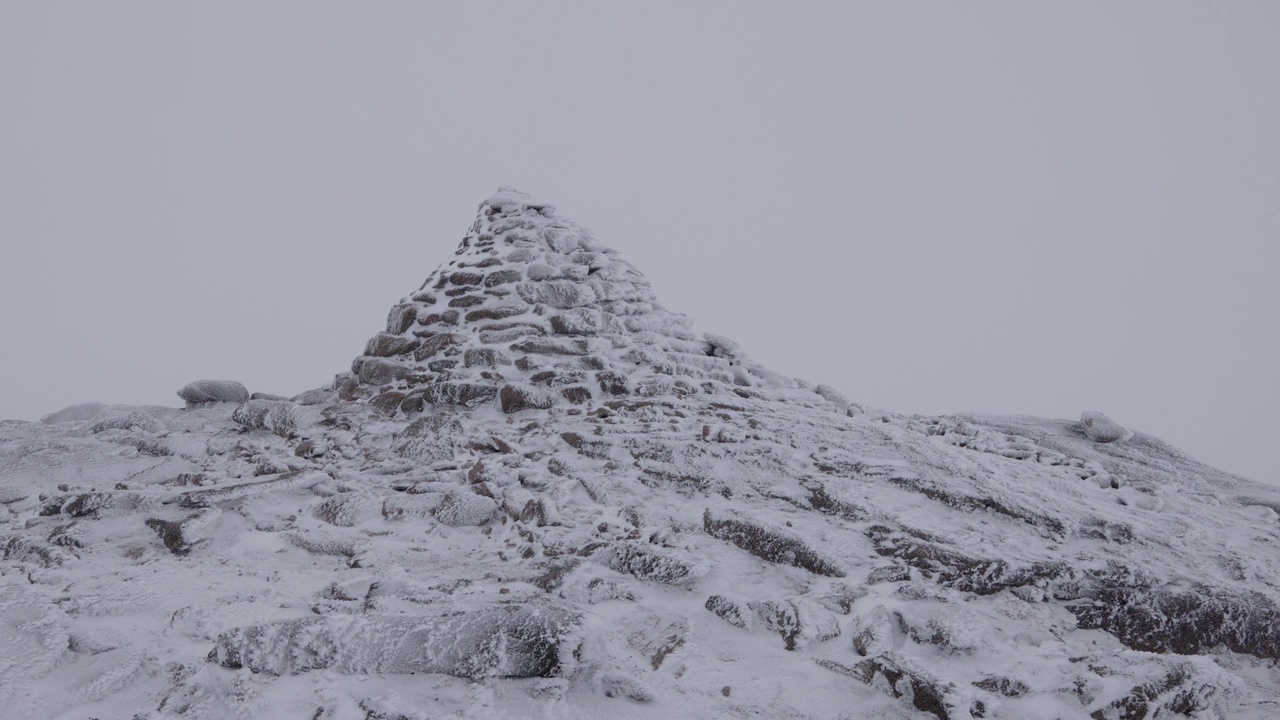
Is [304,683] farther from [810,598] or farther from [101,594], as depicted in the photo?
[810,598]

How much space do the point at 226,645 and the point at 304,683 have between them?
1.58 feet

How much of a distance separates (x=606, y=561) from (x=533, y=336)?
4.95 meters

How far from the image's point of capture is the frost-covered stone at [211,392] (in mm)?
9344

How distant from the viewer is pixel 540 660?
3.09 metres

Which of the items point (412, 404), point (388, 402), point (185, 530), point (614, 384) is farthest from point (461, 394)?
point (185, 530)

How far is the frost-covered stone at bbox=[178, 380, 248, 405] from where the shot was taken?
368 inches

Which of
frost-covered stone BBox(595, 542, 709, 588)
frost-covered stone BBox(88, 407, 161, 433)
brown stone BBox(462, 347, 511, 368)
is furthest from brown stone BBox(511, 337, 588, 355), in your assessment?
frost-covered stone BBox(595, 542, 709, 588)

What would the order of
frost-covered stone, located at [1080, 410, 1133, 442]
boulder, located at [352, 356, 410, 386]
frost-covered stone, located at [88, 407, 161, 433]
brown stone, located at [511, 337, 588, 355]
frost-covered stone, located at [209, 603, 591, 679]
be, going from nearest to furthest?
frost-covered stone, located at [209, 603, 591, 679] < frost-covered stone, located at [88, 407, 161, 433] < brown stone, located at [511, 337, 588, 355] < frost-covered stone, located at [1080, 410, 1133, 442] < boulder, located at [352, 356, 410, 386]

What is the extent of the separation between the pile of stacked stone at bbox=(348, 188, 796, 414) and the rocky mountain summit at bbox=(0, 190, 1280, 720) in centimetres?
8

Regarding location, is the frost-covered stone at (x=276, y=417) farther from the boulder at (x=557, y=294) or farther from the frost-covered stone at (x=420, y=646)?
the frost-covered stone at (x=420, y=646)

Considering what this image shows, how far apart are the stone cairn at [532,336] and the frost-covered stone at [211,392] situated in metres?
1.49

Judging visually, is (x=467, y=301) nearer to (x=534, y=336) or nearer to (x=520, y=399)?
(x=534, y=336)

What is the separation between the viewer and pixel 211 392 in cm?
943

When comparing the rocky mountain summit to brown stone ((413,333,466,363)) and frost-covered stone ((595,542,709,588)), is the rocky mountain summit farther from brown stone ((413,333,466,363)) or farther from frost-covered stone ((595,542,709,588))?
brown stone ((413,333,466,363))
